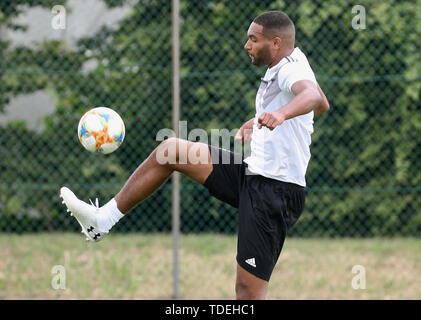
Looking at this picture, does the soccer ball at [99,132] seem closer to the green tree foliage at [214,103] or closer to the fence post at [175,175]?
the fence post at [175,175]

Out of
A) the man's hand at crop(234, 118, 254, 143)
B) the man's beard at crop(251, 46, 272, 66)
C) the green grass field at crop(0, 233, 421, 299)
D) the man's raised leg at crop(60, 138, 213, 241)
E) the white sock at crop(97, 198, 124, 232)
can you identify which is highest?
the man's beard at crop(251, 46, 272, 66)

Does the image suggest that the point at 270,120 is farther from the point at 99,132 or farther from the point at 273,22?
the point at 99,132

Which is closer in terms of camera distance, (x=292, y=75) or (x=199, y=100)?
(x=292, y=75)

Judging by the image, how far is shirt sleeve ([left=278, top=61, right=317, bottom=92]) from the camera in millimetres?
3781

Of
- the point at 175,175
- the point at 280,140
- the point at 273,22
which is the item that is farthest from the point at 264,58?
the point at 175,175

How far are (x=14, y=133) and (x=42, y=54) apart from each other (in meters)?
0.86

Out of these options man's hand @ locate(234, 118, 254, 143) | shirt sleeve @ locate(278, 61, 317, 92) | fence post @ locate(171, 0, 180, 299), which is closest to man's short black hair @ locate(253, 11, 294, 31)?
shirt sleeve @ locate(278, 61, 317, 92)

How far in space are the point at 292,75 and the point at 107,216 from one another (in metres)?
1.33

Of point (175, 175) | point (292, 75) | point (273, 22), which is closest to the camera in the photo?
Answer: point (292, 75)

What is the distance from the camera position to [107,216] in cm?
407

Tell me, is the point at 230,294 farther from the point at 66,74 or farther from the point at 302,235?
the point at 66,74

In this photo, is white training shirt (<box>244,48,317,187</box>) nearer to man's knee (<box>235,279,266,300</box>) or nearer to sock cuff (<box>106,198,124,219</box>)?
man's knee (<box>235,279,266,300</box>)

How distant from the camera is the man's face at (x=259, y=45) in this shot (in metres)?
3.96

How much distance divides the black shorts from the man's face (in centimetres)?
60
